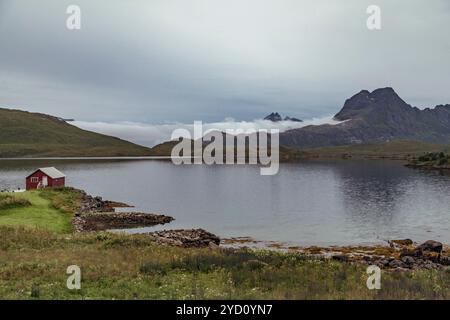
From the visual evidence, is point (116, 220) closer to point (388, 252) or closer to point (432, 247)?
point (388, 252)

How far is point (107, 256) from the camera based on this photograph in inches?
1220

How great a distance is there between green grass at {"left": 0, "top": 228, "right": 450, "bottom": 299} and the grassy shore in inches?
1.8

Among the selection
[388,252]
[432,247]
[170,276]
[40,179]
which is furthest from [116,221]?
[170,276]

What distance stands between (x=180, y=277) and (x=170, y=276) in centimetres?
65

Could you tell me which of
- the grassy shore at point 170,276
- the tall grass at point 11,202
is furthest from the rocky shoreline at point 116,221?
the grassy shore at point 170,276

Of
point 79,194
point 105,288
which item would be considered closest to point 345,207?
point 79,194

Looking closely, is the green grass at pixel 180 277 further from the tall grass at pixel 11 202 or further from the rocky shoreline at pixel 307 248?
the tall grass at pixel 11 202

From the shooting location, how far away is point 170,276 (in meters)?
24.5

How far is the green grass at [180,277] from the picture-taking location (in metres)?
19.7

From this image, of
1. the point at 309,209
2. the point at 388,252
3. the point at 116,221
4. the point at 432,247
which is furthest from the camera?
the point at 309,209

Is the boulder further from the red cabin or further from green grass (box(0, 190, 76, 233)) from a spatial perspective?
the red cabin
